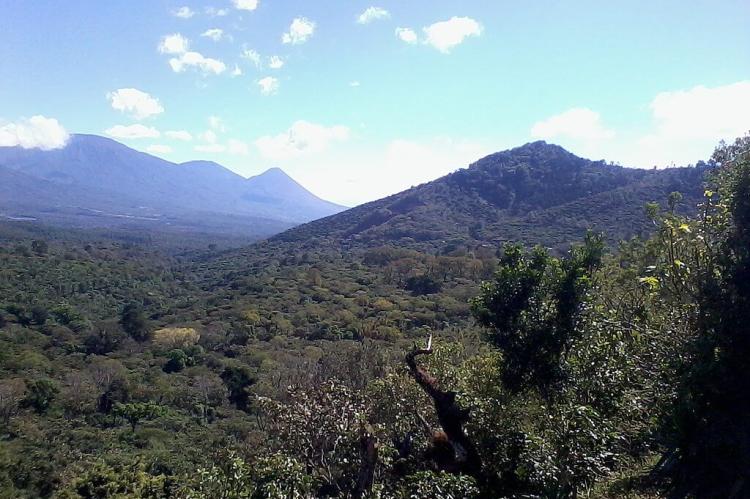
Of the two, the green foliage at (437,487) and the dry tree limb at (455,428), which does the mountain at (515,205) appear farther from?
the green foliage at (437,487)

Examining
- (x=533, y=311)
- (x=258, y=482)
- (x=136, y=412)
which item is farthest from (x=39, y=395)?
(x=533, y=311)

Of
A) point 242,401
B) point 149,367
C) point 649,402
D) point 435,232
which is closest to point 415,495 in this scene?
point 649,402

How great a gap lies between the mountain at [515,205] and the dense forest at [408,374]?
11737mm

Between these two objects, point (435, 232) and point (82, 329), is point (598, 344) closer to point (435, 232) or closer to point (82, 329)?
point (82, 329)

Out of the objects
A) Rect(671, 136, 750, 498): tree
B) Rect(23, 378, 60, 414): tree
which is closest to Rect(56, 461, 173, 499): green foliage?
Rect(671, 136, 750, 498): tree

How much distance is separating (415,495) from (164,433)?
946 inches

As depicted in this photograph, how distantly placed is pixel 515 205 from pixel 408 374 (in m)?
100

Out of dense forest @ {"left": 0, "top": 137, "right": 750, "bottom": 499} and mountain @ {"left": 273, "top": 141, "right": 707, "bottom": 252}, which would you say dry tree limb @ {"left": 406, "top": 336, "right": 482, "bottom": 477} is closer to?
dense forest @ {"left": 0, "top": 137, "right": 750, "bottom": 499}

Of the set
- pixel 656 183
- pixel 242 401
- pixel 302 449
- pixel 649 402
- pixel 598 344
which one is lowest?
pixel 242 401

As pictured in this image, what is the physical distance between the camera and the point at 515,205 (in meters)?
105

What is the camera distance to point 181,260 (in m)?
109

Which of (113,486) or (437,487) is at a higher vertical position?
(437,487)

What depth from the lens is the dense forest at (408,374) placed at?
5961 mm

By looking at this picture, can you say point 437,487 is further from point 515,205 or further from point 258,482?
point 515,205
